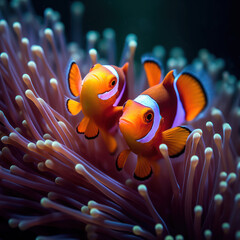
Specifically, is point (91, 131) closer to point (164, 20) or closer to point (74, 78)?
point (74, 78)

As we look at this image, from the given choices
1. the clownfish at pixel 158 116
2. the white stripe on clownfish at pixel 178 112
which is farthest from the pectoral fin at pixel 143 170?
the white stripe on clownfish at pixel 178 112

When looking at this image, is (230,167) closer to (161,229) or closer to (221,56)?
(161,229)

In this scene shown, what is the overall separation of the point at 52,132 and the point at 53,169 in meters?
0.17

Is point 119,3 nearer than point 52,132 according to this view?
No

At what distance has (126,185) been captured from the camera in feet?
3.83

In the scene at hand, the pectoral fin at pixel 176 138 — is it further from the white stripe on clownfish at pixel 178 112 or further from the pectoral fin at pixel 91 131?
the pectoral fin at pixel 91 131

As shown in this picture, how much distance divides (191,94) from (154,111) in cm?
26

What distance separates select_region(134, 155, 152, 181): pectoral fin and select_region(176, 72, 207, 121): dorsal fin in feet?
0.97

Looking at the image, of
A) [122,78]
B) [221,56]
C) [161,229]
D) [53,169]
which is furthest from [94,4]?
[161,229]

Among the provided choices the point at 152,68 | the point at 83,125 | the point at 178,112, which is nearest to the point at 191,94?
the point at 178,112

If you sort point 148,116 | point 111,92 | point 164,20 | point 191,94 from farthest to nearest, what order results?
1. point 164,20
2. point 191,94
3. point 111,92
4. point 148,116

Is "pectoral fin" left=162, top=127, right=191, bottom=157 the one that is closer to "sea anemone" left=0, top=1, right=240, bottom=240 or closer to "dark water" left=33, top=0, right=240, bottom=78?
"sea anemone" left=0, top=1, right=240, bottom=240

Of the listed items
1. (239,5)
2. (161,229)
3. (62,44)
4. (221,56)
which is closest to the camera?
(161,229)

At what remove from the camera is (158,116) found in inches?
40.6
